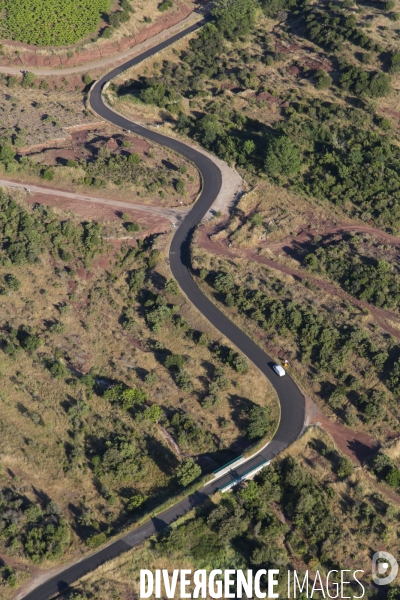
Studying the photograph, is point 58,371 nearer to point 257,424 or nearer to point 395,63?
point 257,424

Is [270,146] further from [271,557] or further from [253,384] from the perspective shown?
[271,557]

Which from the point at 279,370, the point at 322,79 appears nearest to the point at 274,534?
the point at 279,370

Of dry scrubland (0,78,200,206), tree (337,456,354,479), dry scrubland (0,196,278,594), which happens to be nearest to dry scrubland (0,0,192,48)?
dry scrubland (0,78,200,206)

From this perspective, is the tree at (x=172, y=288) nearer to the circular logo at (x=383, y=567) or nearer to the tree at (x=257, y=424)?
the tree at (x=257, y=424)

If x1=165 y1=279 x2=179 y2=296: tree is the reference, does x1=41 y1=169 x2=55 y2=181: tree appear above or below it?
above

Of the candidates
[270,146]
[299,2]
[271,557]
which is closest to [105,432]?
[271,557]

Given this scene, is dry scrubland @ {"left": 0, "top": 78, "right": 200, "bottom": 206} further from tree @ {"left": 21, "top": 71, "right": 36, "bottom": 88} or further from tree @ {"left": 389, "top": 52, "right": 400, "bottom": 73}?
tree @ {"left": 389, "top": 52, "right": 400, "bottom": 73}
